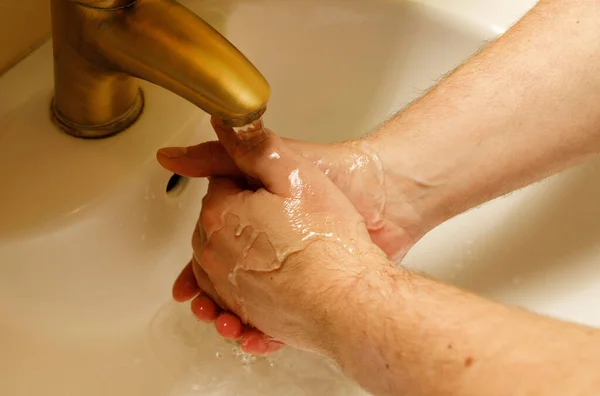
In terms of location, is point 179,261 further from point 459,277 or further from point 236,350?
point 459,277

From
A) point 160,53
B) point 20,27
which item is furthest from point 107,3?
point 20,27

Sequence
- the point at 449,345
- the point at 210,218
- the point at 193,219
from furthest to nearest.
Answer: the point at 193,219, the point at 210,218, the point at 449,345

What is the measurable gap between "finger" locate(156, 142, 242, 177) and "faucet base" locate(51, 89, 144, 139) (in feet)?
0.17

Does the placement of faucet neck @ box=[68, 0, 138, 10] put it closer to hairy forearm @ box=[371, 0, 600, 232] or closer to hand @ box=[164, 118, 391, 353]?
hand @ box=[164, 118, 391, 353]

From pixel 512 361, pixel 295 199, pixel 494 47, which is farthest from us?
pixel 494 47

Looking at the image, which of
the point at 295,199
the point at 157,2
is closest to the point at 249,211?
the point at 295,199

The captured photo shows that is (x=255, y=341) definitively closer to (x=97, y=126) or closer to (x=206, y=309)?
(x=206, y=309)

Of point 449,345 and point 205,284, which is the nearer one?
point 449,345

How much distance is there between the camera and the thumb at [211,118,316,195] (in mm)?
449

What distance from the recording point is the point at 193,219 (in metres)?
0.59

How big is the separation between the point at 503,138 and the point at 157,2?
0.29 metres

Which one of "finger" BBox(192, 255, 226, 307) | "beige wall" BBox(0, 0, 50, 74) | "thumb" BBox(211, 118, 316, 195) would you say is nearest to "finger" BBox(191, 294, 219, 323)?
"finger" BBox(192, 255, 226, 307)

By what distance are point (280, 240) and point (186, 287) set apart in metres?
0.13

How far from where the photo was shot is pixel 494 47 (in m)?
0.55
